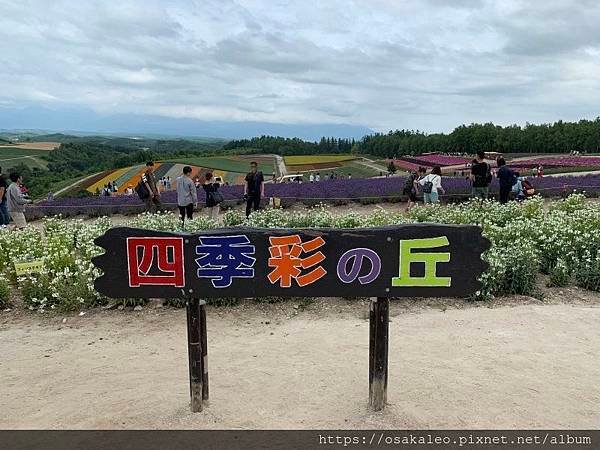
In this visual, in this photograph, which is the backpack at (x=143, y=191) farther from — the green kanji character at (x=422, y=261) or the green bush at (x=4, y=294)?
the green kanji character at (x=422, y=261)

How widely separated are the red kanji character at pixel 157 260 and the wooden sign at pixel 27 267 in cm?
468

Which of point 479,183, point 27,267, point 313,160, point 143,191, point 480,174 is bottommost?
point 313,160

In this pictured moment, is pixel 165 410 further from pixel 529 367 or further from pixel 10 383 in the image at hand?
pixel 529 367

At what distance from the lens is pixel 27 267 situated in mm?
7676

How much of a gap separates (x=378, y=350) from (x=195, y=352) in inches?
55.8

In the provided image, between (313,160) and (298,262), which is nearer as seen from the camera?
(298,262)

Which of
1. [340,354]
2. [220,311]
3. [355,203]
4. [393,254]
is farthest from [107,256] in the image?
[355,203]

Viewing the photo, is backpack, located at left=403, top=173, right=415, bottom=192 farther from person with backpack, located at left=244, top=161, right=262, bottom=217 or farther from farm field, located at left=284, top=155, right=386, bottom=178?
farm field, located at left=284, top=155, right=386, bottom=178

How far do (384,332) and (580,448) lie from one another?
161 centimetres

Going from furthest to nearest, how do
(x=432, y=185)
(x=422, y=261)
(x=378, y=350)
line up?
(x=432, y=185) < (x=378, y=350) < (x=422, y=261)

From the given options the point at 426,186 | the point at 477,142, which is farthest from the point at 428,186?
the point at 477,142

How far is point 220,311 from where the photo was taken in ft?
22.9

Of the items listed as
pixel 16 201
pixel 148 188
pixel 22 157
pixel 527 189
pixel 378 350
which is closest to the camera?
pixel 378 350

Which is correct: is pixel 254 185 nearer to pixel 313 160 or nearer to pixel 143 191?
pixel 143 191
